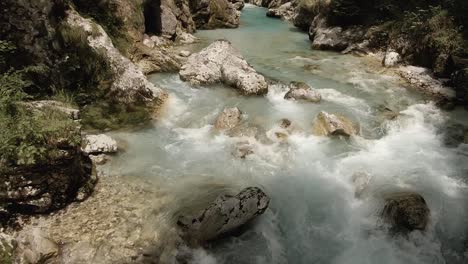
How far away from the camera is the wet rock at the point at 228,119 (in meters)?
11.5

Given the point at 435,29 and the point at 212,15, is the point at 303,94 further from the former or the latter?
the point at 212,15

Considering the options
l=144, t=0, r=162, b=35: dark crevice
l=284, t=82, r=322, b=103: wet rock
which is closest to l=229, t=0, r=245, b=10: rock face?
l=144, t=0, r=162, b=35: dark crevice

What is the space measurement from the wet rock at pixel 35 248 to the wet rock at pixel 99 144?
2824 mm

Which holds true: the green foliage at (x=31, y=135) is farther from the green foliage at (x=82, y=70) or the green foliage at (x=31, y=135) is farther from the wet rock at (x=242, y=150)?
the wet rock at (x=242, y=150)

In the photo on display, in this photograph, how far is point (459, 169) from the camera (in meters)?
9.78

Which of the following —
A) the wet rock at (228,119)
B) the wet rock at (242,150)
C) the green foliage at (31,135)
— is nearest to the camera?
the green foliage at (31,135)

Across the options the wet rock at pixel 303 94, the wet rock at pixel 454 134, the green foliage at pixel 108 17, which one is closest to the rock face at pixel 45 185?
the wet rock at pixel 303 94

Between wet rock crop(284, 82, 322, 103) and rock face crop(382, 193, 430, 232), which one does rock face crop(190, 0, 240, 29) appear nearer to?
wet rock crop(284, 82, 322, 103)

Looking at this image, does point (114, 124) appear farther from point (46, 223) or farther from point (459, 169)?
point (459, 169)

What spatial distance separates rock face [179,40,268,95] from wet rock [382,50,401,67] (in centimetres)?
605

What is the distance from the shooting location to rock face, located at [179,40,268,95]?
13797mm

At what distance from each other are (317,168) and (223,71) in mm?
6036

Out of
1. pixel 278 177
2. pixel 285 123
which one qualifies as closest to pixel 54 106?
pixel 278 177

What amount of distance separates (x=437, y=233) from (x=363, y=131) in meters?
4.33
